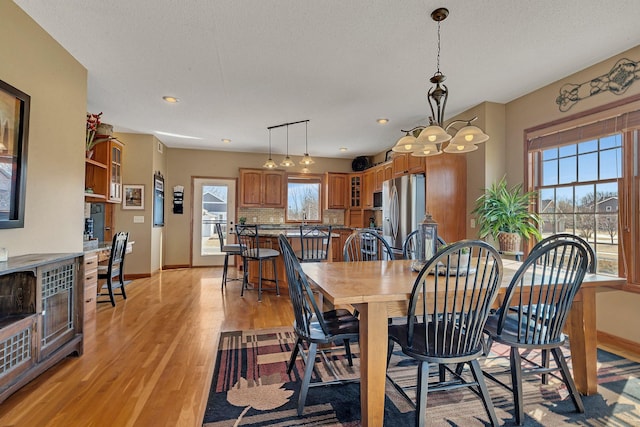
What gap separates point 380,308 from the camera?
61.4 inches

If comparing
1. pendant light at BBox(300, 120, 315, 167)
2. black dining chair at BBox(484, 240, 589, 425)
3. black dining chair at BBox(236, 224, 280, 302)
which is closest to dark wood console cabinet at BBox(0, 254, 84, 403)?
black dining chair at BBox(236, 224, 280, 302)

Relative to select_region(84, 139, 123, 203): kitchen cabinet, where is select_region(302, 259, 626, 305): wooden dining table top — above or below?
below

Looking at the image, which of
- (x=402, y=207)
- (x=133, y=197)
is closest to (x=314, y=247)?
(x=402, y=207)

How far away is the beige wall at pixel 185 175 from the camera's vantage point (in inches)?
262

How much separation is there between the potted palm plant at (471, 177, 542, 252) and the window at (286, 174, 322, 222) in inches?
171

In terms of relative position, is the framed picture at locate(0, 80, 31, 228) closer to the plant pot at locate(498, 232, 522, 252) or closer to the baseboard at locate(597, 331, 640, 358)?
the plant pot at locate(498, 232, 522, 252)

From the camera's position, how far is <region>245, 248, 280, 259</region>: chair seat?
433 centimetres

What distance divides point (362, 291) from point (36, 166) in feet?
8.97

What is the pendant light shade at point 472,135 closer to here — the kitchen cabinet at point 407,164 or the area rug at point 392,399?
the area rug at point 392,399

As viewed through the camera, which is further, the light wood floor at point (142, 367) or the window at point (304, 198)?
the window at point (304, 198)

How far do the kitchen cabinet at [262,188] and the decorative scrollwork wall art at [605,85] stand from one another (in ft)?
17.0

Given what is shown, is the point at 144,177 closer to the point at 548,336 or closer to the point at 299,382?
the point at 299,382

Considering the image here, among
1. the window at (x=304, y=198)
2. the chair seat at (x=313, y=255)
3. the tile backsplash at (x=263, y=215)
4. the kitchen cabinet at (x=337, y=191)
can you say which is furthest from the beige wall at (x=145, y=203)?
the kitchen cabinet at (x=337, y=191)

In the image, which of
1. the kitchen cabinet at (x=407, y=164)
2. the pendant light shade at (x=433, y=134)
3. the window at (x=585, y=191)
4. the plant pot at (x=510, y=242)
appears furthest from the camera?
the kitchen cabinet at (x=407, y=164)
